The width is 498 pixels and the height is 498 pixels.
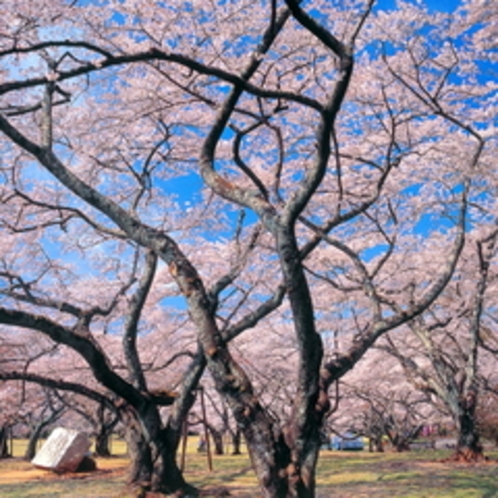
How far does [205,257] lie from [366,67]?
9.15 metres

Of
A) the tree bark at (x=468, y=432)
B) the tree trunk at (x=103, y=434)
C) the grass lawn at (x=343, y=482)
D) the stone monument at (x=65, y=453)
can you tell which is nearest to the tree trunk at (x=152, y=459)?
the grass lawn at (x=343, y=482)

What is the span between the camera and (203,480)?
11.8 meters

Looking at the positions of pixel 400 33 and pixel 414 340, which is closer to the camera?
pixel 400 33

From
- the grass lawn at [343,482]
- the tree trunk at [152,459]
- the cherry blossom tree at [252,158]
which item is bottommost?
the grass lawn at [343,482]

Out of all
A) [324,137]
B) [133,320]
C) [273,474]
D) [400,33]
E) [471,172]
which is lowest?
[273,474]

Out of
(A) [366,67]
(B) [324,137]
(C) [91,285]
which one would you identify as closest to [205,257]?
(C) [91,285]

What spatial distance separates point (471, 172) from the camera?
1109 cm

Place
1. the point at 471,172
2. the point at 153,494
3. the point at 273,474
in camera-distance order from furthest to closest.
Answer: the point at 471,172 < the point at 153,494 < the point at 273,474

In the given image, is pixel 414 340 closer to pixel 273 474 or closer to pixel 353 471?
pixel 353 471

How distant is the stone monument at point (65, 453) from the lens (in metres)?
15.0

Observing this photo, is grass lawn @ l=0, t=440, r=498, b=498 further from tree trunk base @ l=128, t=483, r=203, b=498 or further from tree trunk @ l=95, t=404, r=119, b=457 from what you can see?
tree trunk @ l=95, t=404, r=119, b=457

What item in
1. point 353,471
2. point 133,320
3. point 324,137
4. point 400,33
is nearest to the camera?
point 324,137

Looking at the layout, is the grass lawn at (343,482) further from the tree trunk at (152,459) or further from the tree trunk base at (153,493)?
the tree trunk at (152,459)

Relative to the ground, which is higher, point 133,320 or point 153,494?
point 133,320
